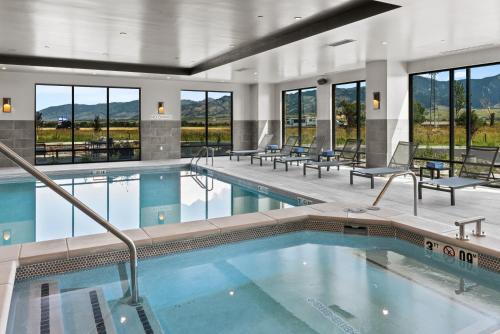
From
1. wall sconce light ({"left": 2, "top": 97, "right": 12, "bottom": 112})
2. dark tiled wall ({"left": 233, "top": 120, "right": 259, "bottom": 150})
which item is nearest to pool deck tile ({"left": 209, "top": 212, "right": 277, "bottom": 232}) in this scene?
wall sconce light ({"left": 2, "top": 97, "right": 12, "bottom": 112})

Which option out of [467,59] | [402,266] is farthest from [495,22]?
[402,266]

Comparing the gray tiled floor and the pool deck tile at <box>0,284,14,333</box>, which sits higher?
the gray tiled floor

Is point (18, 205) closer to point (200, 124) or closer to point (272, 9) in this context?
point (272, 9)

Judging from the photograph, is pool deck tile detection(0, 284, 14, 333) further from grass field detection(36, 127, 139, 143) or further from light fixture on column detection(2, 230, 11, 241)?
grass field detection(36, 127, 139, 143)

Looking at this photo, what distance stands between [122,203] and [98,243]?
3493mm

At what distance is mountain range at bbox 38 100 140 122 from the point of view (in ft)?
42.3

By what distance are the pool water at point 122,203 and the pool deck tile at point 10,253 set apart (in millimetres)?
1235

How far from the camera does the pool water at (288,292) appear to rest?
308 centimetres

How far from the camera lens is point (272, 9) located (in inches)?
246

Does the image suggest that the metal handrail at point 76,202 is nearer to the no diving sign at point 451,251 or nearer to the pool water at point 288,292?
the pool water at point 288,292

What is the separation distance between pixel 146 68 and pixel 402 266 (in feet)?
31.9

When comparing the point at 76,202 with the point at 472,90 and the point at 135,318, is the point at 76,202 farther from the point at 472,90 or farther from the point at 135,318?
the point at 472,90

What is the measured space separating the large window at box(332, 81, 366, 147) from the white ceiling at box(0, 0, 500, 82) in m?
1.71

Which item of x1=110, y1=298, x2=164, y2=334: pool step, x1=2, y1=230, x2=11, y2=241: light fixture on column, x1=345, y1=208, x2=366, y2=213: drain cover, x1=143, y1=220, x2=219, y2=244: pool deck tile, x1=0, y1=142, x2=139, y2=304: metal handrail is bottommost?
x1=110, y1=298, x2=164, y2=334: pool step
